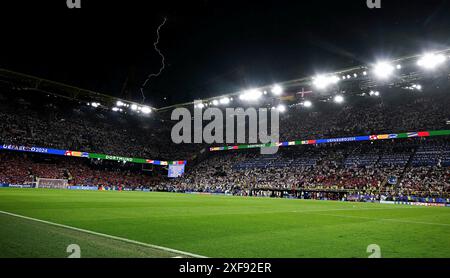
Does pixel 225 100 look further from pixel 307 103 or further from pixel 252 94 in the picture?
pixel 307 103

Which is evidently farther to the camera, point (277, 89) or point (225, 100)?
point (225, 100)

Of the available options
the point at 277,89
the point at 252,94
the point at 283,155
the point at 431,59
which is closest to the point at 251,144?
the point at 283,155

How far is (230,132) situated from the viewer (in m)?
59.8

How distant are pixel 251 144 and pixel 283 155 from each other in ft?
18.3

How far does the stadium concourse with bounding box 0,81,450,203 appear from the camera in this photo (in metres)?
34.9

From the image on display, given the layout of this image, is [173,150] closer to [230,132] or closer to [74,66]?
[230,132]

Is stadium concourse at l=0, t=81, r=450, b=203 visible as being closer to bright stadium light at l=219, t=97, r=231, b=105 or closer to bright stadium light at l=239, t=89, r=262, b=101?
bright stadium light at l=219, t=97, r=231, b=105

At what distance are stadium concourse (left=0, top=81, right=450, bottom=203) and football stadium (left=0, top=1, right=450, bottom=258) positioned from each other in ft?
0.61

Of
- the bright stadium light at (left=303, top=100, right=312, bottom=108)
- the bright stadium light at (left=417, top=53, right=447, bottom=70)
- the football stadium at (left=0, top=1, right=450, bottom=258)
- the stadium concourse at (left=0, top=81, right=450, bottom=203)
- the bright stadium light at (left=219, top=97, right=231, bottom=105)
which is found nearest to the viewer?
the bright stadium light at (left=417, top=53, right=447, bottom=70)

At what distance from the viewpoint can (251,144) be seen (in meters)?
52.8

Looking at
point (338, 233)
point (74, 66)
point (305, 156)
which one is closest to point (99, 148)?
point (74, 66)

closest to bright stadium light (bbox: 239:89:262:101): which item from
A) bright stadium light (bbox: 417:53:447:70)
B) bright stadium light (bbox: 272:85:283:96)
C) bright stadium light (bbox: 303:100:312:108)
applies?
bright stadium light (bbox: 272:85:283:96)

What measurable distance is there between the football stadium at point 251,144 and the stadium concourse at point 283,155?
19cm
